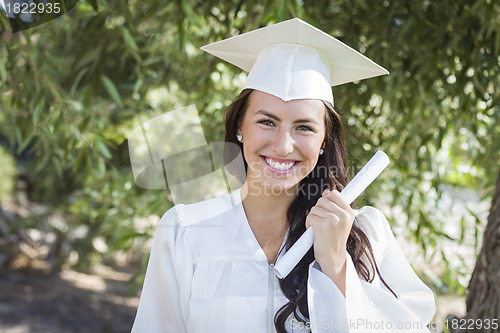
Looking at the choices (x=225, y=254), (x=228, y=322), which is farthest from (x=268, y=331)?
(x=225, y=254)

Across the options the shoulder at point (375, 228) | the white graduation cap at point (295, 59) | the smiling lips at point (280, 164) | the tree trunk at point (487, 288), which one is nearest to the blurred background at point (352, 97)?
the tree trunk at point (487, 288)

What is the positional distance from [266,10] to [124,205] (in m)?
1.92

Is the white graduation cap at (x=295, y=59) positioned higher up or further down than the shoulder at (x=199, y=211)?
higher up

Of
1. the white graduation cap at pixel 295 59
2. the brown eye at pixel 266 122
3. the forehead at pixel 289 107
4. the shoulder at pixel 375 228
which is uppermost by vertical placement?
the white graduation cap at pixel 295 59

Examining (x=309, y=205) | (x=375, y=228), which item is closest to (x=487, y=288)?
(x=375, y=228)

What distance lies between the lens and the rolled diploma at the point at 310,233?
4.08 feet

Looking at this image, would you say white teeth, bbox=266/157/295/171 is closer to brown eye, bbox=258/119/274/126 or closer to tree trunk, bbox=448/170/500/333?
brown eye, bbox=258/119/274/126

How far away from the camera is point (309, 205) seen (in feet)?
4.95

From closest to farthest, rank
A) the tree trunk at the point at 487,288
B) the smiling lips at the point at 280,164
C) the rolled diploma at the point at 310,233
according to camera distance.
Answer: the rolled diploma at the point at 310,233 < the smiling lips at the point at 280,164 < the tree trunk at the point at 487,288

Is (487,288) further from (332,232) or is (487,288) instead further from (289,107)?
(289,107)

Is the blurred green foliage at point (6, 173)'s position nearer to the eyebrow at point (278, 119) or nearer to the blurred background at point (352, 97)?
the blurred background at point (352, 97)

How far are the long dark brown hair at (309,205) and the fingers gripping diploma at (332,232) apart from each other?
102mm

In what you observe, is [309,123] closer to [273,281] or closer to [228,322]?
[273,281]

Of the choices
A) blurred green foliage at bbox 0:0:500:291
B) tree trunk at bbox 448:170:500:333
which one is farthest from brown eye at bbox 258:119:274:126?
tree trunk at bbox 448:170:500:333
